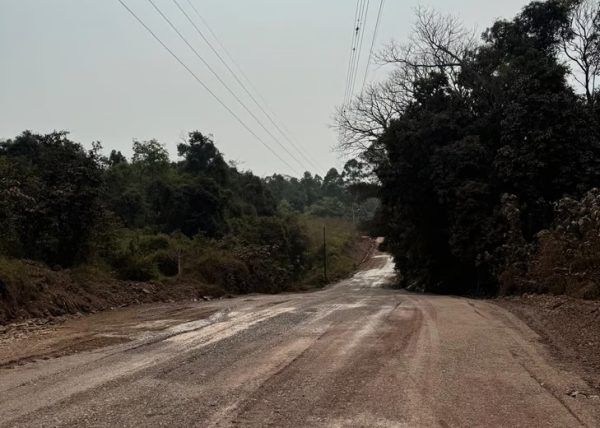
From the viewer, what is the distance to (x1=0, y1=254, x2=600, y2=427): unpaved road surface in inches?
215

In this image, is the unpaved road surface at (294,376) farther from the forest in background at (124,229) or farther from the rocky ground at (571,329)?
the forest in background at (124,229)

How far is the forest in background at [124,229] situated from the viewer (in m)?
17.0

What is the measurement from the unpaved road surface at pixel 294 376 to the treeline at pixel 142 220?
7.67 metres

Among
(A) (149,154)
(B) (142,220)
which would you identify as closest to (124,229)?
(B) (142,220)

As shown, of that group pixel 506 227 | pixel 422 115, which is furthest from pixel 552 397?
pixel 422 115

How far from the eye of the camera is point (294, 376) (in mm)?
7012

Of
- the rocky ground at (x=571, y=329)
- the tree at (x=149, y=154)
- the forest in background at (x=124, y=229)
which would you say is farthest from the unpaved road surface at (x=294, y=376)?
the tree at (x=149, y=154)

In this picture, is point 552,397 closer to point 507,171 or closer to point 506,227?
point 506,227

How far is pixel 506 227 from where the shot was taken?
78.5ft

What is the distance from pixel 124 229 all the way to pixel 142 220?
→ 15112 millimetres

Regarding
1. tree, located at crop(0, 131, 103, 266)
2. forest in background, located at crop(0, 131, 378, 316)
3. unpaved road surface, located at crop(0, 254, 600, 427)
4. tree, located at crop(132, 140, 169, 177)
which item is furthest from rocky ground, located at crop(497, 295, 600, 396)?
tree, located at crop(132, 140, 169, 177)

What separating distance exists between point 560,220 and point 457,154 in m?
9.35

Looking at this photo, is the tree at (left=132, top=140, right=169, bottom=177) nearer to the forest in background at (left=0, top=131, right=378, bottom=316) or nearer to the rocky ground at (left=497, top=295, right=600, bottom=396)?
the forest in background at (left=0, top=131, right=378, bottom=316)

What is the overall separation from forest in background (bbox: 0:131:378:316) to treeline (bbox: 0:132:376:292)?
0.04m
